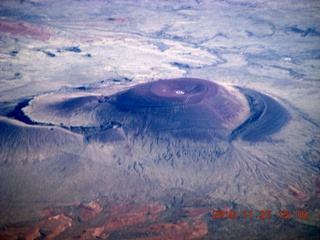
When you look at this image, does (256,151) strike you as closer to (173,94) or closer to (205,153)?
(205,153)

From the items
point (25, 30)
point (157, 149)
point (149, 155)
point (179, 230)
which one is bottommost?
point (179, 230)

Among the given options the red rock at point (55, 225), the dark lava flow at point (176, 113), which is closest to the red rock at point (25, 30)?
the dark lava flow at point (176, 113)

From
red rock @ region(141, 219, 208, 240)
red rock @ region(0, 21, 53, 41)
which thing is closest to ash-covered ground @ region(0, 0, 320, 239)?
red rock @ region(141, 219, 208, 240)

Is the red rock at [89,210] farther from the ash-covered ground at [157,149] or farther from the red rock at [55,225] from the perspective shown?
the red rock at [55,225]

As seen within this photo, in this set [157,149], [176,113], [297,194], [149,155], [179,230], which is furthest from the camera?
[176,113]

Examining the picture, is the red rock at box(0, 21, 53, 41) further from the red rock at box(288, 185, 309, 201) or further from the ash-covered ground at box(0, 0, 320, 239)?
the red rock at box(288, 185, 309, 201)

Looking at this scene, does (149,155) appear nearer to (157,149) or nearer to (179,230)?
(157,149)

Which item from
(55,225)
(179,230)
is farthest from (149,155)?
(55,225)

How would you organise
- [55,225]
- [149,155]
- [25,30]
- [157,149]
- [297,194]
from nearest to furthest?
[55,225]
[297,194]
[149,155]
[157,149]
[25,30]
